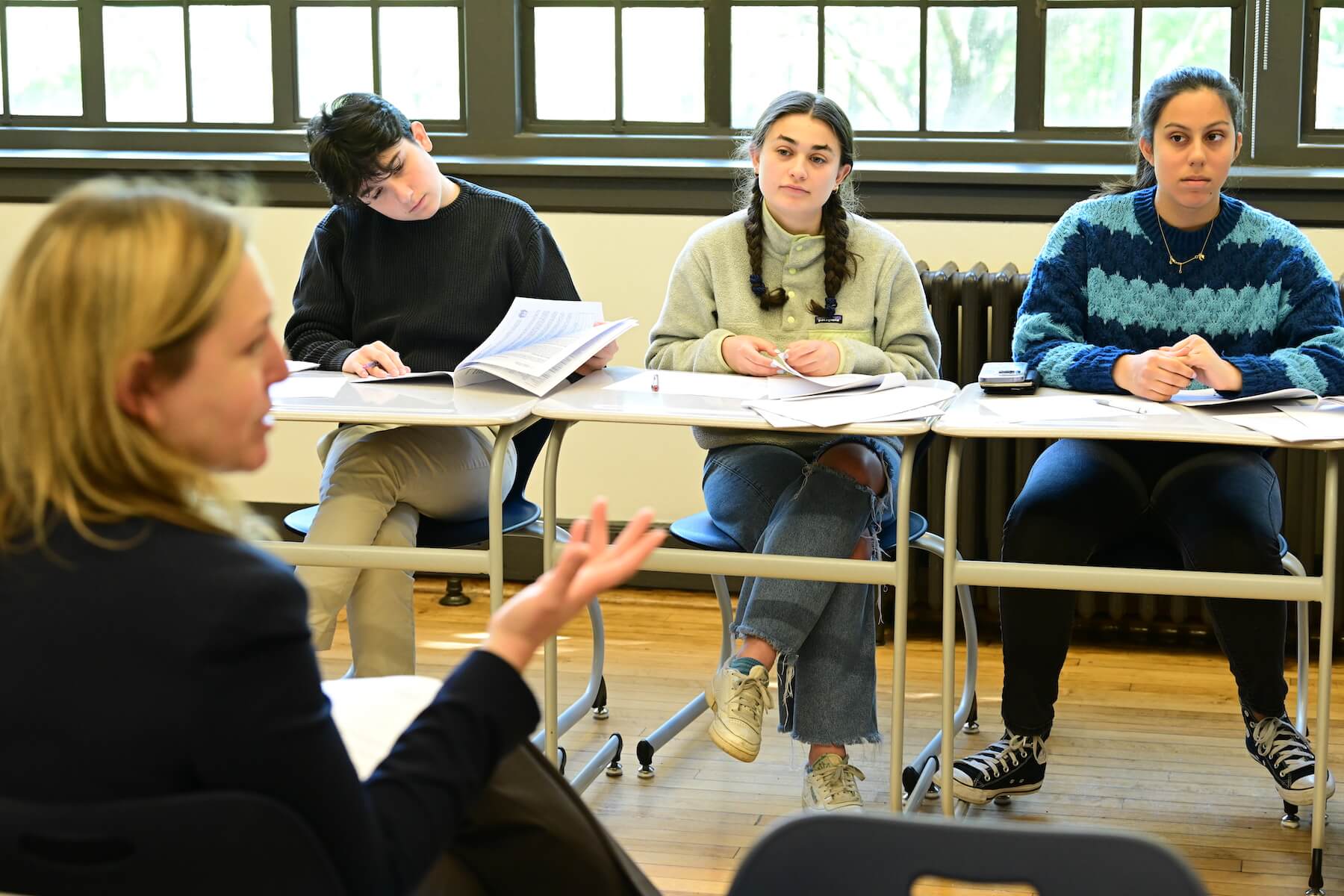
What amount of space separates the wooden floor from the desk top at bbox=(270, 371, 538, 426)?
0.73m

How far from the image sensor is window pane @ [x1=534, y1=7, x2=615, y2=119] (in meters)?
3.55

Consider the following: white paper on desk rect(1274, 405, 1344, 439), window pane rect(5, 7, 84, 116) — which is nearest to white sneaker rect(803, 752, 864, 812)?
white paper on desk rect(1274, 405, 1344, 439)

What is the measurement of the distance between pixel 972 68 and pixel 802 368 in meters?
1.33

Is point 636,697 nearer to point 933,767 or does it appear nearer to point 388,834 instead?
point 933,767

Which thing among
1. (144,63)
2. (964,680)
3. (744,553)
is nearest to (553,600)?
(744,553)

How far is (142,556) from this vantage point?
0.87 metres

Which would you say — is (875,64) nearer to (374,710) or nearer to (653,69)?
(653,69)

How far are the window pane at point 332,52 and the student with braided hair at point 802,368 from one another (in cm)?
142

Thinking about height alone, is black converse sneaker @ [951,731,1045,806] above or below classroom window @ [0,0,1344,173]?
below

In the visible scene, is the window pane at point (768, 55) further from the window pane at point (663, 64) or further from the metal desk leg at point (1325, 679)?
the metal desk leg at point (1325, 679)

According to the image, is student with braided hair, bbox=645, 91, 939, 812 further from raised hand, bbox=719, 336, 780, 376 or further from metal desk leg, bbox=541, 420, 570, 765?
→ metal desk leg, bbox=541, 420, 570, 765

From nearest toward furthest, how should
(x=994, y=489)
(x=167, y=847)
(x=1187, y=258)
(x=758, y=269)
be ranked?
(x=167, y=847)
(x=1187, y=258)
(x=758, y=269)
(x=994, y=489)

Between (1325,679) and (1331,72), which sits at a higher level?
(1331,72)

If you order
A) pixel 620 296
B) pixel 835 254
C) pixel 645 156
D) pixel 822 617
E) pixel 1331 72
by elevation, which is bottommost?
pixel 822 617
